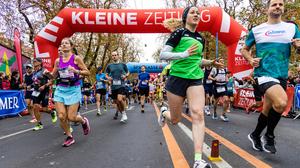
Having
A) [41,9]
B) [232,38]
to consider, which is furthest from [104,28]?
[41,9]

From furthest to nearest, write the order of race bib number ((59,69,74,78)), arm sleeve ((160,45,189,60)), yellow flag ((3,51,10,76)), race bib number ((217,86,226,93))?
1. yellow flag ((3,51,10,76))
2. race bib number ((217,86,226,93))
3. race bib number ((59,69,74,78))
4. arm sleeve ((160,45,189,60))

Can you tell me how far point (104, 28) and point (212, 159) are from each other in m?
10.3

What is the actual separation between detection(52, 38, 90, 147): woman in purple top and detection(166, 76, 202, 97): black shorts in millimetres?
2279

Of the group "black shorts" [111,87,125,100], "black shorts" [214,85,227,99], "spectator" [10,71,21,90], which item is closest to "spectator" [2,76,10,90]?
"spectator" [10,71,21,90]

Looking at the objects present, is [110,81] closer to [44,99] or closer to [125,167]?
[44,99]

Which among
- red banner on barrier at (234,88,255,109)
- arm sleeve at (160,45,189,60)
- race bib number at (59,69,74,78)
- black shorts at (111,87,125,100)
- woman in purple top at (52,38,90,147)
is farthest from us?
red banner on barrier at (234,88,255,109)

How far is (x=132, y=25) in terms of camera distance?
1329 cm

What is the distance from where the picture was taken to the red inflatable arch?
12930 mm

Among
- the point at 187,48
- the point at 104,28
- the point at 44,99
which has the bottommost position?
the point at 44,99

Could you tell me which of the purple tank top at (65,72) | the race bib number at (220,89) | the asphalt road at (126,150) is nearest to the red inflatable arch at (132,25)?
the race bib number at (220,89)

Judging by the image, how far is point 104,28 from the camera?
13477mm

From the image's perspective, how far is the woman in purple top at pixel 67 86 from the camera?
574cm

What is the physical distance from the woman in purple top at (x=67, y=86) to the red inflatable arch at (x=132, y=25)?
24.5 feet

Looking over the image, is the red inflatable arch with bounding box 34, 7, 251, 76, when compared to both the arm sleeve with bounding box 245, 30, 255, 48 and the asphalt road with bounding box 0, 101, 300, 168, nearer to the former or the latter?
the asphalt road with bounding box 0, 101, 300, 168
